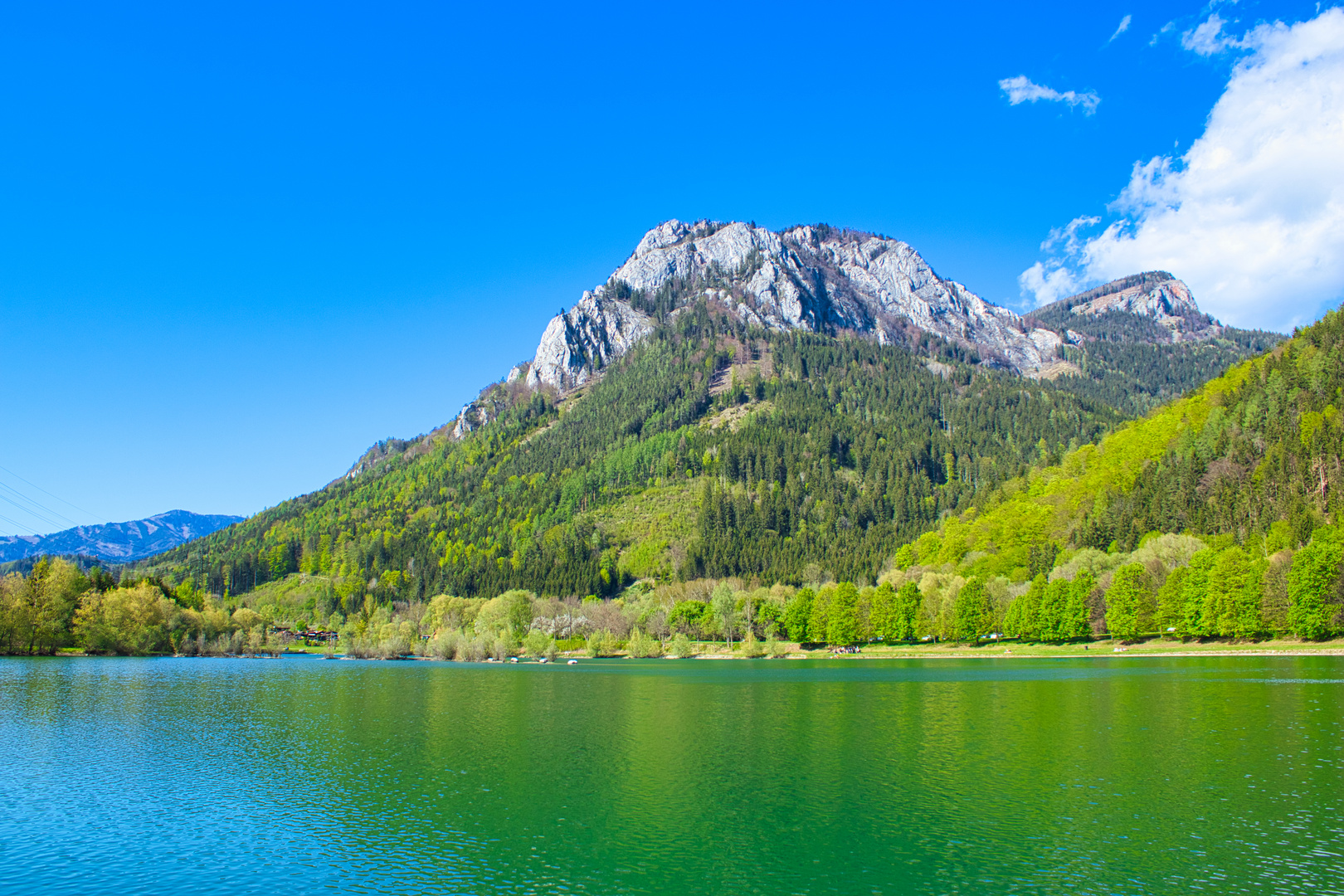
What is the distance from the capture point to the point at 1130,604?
110312 millimetres

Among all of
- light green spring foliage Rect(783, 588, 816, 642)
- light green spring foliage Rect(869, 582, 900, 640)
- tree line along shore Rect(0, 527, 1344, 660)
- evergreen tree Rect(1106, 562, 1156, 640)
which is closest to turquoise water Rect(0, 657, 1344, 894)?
tree line along shore Rect(0, 527, 1344, 660)

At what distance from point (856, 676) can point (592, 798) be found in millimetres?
63179

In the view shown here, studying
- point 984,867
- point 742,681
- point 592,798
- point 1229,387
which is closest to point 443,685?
point 742,681

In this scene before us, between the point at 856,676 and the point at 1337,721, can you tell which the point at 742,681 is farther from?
the point at 1337,721

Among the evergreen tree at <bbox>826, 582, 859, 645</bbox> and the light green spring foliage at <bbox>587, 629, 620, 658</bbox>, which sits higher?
the evergreen tree at <bbox>826, 582, 859, 645</bbox>

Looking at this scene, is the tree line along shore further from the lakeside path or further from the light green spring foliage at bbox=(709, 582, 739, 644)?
the lakeside path

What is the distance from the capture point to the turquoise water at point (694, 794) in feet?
78.6

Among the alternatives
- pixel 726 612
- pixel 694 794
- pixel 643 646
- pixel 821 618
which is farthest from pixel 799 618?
pixel 694 794

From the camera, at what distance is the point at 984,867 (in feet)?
78.8

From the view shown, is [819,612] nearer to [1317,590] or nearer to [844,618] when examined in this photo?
[844,618]

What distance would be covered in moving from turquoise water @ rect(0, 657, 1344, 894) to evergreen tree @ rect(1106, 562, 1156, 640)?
148 ft

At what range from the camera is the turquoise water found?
78.6 ft

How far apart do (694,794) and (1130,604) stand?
327 ft

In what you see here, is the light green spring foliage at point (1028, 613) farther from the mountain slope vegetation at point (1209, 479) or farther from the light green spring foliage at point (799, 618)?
the light green spring foliage at point (799, 618)
